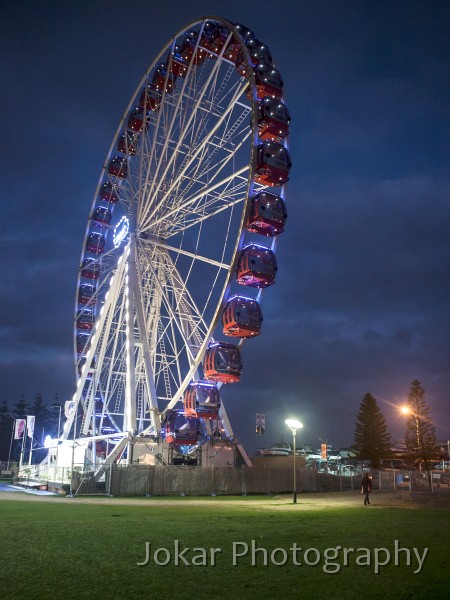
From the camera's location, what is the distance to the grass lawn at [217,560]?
23.7 feet

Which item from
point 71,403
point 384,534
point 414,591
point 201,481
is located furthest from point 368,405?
point 414,591

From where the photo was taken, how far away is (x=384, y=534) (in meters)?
12.3

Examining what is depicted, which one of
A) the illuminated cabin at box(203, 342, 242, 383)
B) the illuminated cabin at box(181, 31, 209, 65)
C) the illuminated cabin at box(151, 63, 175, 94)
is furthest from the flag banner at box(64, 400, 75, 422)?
the illuminated cabin at box(181, 31, 209, 65)

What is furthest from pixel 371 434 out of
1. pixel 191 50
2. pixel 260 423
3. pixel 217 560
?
pixel 217 560

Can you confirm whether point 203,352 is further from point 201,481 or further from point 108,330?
point 108,330

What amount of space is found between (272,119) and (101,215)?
71.5 ft

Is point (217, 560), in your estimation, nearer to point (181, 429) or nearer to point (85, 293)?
point (181, 429)

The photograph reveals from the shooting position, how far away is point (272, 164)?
29.1 m

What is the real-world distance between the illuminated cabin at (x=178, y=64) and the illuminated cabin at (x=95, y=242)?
15.8 m

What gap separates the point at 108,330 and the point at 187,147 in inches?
543

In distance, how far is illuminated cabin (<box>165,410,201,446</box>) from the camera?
110 feet

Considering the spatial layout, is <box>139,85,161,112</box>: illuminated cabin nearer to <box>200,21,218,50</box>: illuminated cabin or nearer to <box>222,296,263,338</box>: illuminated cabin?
<box>200,21,218,50</box>: illuminated cabin

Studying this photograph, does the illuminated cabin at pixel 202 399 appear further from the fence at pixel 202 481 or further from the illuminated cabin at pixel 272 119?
the illuminated cabin at pixel 272 119

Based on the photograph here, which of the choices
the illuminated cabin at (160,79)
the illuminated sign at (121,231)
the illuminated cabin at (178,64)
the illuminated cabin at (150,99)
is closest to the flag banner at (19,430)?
the illuminated sign at (121,231)
